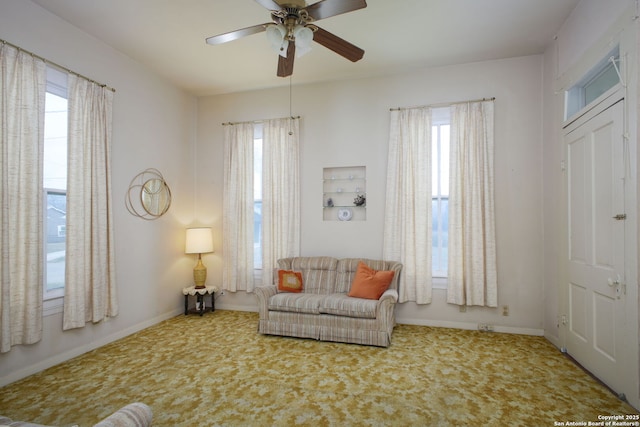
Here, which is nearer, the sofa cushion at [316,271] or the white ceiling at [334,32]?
the white ceiling at [334,32]

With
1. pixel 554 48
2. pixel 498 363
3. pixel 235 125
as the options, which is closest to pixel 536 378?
pixel 498 363

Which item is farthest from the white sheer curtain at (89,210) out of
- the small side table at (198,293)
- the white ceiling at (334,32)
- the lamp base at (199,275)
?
the lamp base at (199,275)

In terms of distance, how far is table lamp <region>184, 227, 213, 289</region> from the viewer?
487cm

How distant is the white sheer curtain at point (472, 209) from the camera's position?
414 centimetres

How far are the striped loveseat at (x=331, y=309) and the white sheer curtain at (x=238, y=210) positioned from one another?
0.81 metres

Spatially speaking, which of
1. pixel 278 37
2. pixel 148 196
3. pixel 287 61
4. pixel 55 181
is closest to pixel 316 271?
pixel 148 196

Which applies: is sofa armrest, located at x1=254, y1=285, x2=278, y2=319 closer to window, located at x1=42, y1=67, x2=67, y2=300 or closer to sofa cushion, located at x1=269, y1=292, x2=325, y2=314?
sofa cushion, located at x1=269, y1=292, x2=325, y2=314

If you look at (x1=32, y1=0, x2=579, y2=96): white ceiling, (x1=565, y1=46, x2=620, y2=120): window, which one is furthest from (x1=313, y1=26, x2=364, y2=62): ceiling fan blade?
(x1=565, y1=46, x2=620, y2=120): window

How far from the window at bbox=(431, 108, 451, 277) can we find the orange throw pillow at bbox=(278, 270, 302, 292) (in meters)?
1.76

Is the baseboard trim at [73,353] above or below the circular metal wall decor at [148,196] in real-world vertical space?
below

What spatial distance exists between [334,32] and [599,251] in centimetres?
322

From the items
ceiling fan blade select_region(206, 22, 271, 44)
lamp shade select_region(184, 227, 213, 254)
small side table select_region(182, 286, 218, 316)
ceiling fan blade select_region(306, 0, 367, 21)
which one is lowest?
small side table select_region(182, 286, 218, 316)

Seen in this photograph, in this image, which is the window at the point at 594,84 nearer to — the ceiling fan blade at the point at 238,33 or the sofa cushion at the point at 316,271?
the ceiling fan blade at the point at 238,33

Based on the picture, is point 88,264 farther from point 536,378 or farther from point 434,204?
point 536,378
